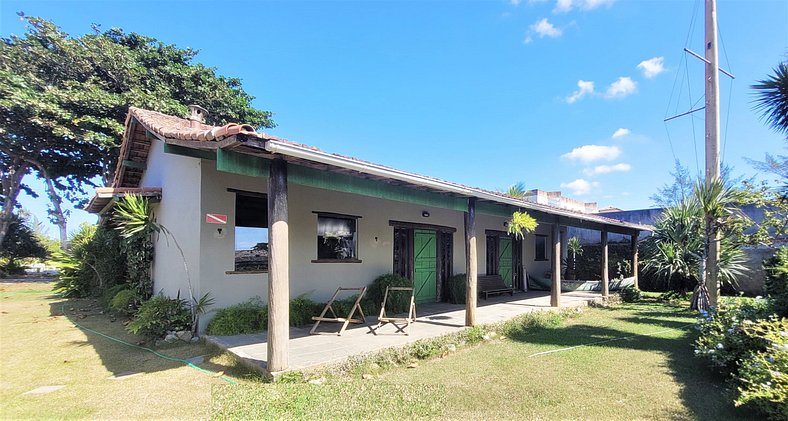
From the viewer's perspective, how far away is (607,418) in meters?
3.49

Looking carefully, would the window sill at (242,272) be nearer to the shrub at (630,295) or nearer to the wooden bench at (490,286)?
the wooden bench at (490,286)

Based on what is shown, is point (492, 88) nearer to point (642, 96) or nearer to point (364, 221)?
point (642, 96)

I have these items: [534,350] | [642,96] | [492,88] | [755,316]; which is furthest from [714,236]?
[492,88]

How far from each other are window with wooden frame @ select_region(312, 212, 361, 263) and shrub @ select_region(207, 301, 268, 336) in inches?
58.5

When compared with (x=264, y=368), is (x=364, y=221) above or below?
above

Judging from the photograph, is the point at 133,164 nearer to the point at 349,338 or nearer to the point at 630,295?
the point at 349,338

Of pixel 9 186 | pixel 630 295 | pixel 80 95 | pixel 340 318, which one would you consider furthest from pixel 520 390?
pixel 9 186

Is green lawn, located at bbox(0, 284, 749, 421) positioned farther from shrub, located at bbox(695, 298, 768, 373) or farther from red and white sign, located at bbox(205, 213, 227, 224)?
red and white sign, located at bbox(205, 213, 227, 224)

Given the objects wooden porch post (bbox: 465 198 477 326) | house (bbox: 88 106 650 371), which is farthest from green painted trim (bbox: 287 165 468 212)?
wooden porch post (bbox: 465 198 477 326)

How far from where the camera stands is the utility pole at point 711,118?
768 cm

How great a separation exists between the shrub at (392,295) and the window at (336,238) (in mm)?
750

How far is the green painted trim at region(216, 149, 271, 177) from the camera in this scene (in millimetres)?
4066

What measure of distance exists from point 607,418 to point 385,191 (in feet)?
12.3

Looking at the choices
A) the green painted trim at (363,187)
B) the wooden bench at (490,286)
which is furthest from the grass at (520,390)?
the wooden bench at (490,286)
